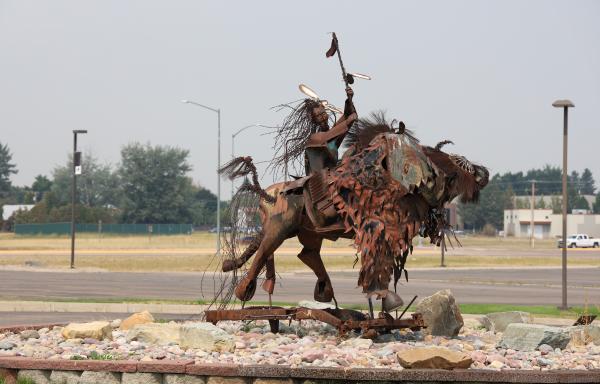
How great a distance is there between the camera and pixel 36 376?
35.2 ft

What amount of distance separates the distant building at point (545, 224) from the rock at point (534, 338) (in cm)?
12261

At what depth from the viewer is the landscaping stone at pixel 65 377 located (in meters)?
10.6

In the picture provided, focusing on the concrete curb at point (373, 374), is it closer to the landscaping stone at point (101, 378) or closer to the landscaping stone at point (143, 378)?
the landscaping stone at point (143, 378)

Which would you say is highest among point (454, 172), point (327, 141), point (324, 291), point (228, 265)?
point (327, 141)

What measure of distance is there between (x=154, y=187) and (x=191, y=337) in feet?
368

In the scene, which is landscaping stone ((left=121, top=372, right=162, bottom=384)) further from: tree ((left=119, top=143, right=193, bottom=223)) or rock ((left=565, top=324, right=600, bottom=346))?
tree ((left=119, top=143, right=193, bottom=223))

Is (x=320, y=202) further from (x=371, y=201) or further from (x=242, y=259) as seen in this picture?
(x=242, y=259)

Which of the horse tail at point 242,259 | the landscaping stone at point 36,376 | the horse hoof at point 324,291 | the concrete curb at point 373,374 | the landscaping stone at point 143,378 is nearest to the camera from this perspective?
the concrete curb at point 373,374

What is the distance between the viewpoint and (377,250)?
12.1m

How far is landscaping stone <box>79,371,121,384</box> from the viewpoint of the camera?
10422 millimetres

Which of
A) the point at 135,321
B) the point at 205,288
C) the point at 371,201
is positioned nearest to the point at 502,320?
the point at 371,201

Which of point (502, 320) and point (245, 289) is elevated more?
point (245, 289)

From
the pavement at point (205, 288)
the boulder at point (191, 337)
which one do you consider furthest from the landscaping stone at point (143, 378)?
the pavement at point (205, 288)

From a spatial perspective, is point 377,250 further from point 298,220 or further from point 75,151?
point 75,151
